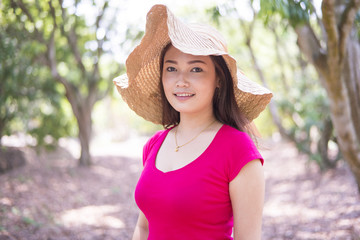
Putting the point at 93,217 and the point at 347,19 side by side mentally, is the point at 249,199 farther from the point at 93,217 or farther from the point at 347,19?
the point at 93,217

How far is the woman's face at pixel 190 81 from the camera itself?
1.74m

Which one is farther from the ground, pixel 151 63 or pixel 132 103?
pixel 151 63

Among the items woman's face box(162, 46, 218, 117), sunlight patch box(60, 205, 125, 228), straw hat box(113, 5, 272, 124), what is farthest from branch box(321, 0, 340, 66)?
sunlight patch box(60, 205, 125, 228)

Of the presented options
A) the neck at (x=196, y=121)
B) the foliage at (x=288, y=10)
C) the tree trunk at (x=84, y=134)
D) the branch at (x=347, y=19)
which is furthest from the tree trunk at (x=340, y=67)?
the tree trunk at (x=84, y=134)

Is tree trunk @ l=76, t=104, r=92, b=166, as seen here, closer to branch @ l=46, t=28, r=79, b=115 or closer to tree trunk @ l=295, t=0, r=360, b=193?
branch @ l=46, t=28, r=79, b=115

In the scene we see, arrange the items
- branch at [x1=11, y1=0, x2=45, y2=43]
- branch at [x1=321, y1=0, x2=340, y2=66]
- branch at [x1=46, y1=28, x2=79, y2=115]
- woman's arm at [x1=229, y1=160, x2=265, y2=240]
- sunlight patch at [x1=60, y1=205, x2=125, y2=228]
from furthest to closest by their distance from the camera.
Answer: branch at [x1=46, y1=28, x2=79, y2=115] < branch at [x1=11, y1=0, x2=45, y2=43] < sunlight patch at [x1=60, y1=205, x2=125, y2=228] < branch at [x1=321, y1=0, x2=340, y2=66] < woman's arm at [x1=229, y1=160, x2=265, y2=240]

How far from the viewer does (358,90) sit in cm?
345

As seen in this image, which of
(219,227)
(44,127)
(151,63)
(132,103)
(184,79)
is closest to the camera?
(219,227)

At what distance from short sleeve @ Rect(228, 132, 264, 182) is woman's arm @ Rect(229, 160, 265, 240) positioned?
0.02 metres

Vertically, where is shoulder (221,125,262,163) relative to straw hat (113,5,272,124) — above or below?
below

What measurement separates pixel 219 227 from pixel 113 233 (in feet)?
13.4

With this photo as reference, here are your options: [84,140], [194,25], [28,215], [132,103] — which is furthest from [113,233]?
[84,140]

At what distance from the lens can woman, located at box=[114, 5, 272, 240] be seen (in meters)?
1.54

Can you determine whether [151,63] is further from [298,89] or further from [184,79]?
[298,89]
